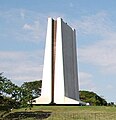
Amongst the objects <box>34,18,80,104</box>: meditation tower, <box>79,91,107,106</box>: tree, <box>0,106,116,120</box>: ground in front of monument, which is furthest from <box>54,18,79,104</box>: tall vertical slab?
<box>0,106,116,120</box>: ground in front of monument

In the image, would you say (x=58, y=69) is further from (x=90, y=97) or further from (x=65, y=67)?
(x=90, y=97)

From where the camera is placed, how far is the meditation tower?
172 feet

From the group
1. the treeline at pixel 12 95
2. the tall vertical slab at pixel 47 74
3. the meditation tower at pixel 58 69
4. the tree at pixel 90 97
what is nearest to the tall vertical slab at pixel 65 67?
the meditation tower at pixel 58 69

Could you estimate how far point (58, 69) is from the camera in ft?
174

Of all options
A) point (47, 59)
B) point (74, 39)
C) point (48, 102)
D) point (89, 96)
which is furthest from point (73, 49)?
point (89, 96)

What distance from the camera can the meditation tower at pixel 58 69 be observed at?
52.4m

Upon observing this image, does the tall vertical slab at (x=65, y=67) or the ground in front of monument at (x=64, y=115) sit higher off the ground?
the tall vertical slab at (x=65, y=67)

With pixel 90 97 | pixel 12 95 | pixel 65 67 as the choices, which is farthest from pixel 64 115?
pixel 90 97

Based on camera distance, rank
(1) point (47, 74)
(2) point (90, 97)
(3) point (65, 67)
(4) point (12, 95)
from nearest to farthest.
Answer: (4) point (12, 95), (1) point (47, 74), (3) point (65, 67), (2) point (90, 97)

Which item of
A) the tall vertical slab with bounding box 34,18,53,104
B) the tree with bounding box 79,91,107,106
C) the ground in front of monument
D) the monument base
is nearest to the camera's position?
the ground in front of monument

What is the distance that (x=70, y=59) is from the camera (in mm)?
57156

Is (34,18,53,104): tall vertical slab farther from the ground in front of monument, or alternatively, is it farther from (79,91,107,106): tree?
(79,91,107,106): tree

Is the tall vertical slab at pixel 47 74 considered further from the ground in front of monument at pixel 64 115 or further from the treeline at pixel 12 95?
the treeline at pixel 12 95

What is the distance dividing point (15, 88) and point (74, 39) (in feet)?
107
